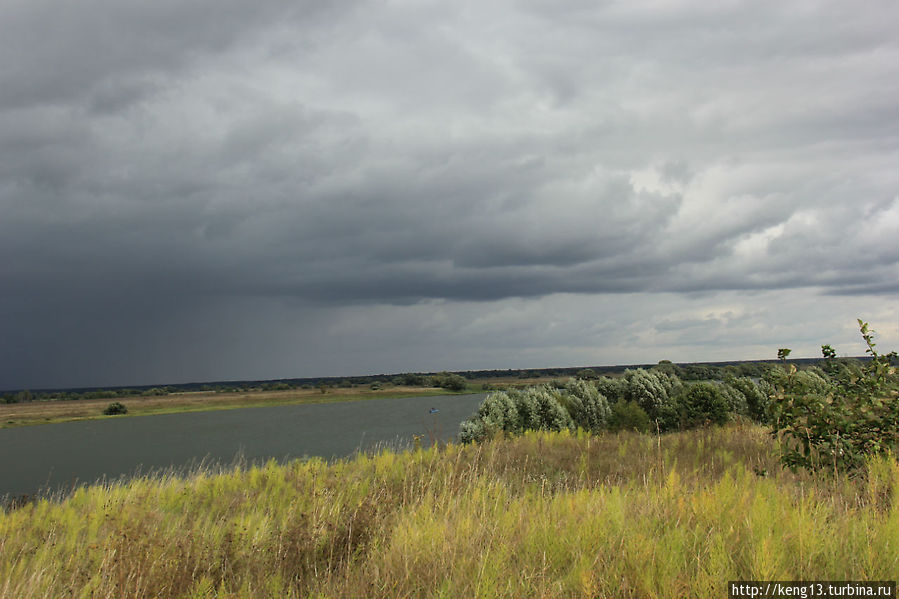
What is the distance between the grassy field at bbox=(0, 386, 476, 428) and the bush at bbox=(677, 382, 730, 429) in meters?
61.5

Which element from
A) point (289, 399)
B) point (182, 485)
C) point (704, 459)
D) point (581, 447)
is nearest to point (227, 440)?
point (182, 485)

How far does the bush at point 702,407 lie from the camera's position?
23.5 m

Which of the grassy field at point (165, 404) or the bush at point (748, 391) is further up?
the bush at point (748, 391)

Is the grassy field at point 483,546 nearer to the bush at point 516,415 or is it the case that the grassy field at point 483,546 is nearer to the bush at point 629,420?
the bush at point 516,415

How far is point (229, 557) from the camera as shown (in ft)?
20.8

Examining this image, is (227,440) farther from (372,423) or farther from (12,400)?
(12,400)

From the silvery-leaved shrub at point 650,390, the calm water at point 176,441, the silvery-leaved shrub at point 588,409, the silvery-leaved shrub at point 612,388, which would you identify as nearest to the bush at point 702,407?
the silvery-leaved shrub at point 650,390

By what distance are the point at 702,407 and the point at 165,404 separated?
73.0 m

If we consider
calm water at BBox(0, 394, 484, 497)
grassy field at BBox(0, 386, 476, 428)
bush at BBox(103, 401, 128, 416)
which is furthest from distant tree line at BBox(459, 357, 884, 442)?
bush at BBox(103, 401, 128, 416)

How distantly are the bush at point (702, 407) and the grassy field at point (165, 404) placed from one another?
6154cm

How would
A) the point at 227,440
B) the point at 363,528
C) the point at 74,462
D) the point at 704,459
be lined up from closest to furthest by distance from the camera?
the point at 363,528, the point at 704,459, the point at 74,462, the point at 227,440

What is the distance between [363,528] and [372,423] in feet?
129

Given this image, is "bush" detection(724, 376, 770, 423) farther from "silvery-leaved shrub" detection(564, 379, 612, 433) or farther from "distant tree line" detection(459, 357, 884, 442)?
"silvery-leaved shrub" detection(564, 379, 612, 433)

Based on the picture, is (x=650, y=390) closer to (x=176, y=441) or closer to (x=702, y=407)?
(x=702, y=407)
